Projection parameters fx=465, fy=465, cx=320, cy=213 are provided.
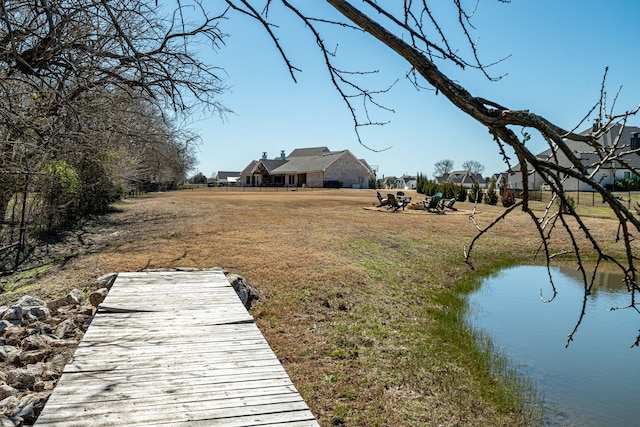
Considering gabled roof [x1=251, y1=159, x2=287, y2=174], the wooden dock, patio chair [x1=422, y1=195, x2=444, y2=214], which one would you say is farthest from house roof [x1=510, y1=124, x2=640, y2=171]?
gabled roof [x1=251, y1=159, x2=287, y2=174]

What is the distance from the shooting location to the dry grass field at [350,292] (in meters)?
5.25

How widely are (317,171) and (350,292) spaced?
51161 mm

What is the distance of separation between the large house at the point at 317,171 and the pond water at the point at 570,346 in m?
47.7

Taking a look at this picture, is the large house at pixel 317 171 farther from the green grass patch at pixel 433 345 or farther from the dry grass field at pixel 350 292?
the green grass patch at pixel 433 345

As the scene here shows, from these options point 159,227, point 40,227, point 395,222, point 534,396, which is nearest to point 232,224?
point 159,227

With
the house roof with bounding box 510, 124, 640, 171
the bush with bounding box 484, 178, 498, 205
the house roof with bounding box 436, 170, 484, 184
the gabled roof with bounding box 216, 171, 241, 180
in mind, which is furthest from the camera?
the gabled roof with bounding box 216, 171, 241, 180

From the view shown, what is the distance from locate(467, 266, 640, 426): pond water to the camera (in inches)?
216

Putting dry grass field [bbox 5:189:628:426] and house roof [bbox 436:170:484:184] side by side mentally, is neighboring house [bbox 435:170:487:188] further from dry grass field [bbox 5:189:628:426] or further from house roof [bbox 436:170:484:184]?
dry grass field [bbox 5:189:628:426]

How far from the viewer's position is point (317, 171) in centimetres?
5978

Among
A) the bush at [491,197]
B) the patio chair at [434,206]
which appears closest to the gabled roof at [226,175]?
the bush at [491,197]

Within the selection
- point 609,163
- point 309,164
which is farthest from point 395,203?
point 309,164

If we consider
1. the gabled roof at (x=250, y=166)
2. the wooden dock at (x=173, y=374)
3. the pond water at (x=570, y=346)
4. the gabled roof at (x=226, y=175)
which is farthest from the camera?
the gabled roof at (x=226, y=175)

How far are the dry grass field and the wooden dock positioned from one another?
4.53 ft

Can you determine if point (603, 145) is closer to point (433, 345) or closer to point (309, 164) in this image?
point (433, 345)
